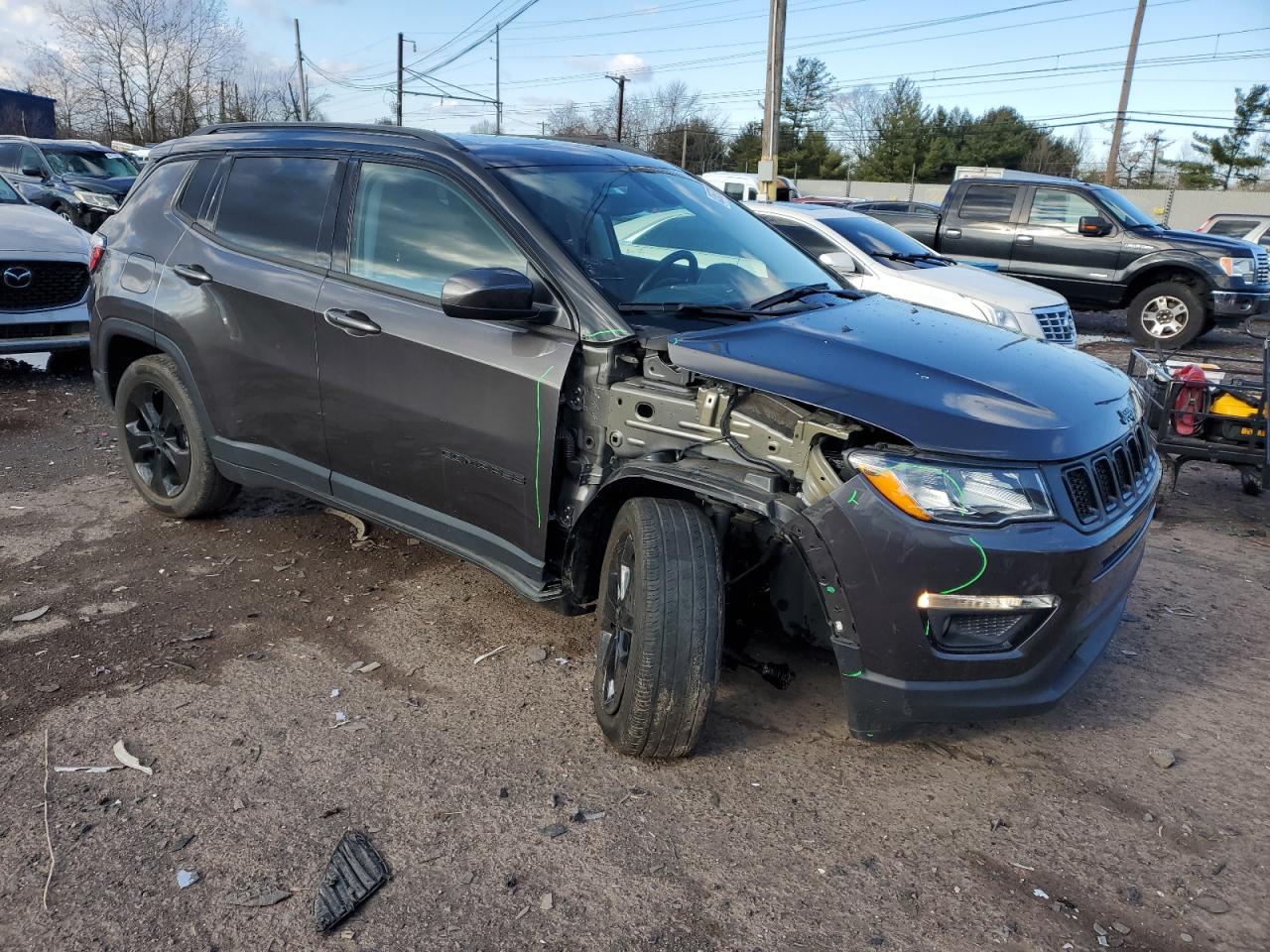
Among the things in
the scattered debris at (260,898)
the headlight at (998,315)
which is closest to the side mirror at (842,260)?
the headlight at (998,315)

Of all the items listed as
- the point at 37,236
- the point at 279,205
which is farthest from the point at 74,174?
the point at 279,205

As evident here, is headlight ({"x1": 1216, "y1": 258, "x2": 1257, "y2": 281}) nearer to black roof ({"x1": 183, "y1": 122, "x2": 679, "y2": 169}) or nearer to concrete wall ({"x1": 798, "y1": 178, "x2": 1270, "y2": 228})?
black roof ({"x1": 183, "y1": 122, "x2": 679, "y2": 169})

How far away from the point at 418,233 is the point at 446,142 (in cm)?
36

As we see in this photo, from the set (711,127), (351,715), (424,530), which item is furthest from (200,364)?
(711,127)

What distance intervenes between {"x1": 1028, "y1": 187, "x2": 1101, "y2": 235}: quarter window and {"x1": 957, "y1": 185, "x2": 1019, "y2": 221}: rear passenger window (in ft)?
1.02

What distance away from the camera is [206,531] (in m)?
4.70

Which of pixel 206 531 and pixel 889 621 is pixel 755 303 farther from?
pixel 206 531

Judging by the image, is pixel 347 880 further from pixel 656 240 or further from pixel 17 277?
pixel 17 277

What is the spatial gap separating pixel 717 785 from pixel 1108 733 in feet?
4.69

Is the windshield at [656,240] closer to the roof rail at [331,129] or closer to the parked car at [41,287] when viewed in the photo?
the roof rail at [331,129]

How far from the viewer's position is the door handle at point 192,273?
13.4 ft

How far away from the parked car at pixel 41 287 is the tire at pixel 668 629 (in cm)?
674

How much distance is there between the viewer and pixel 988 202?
42.3ft


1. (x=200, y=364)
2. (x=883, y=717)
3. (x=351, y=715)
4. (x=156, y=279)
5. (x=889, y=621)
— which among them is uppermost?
(x=156, y=279)
